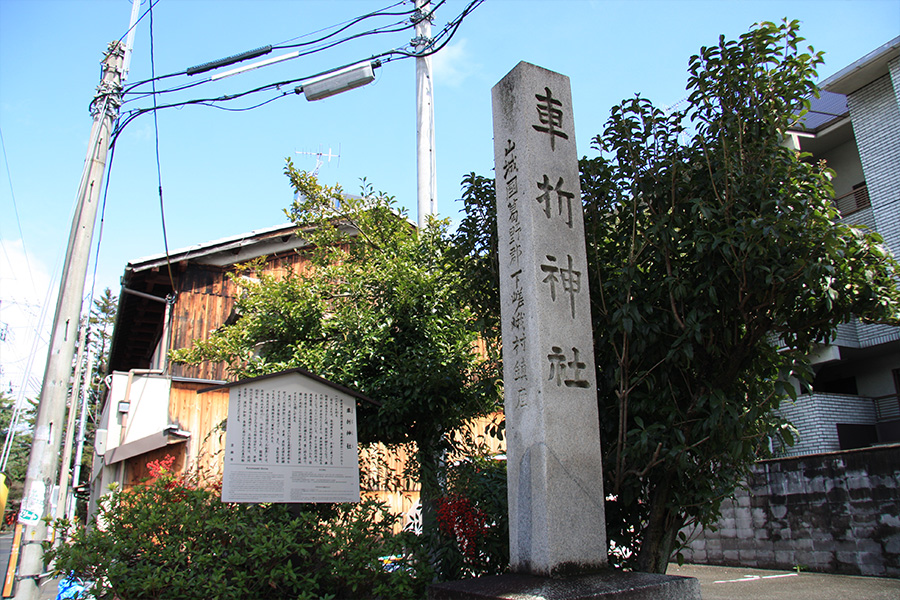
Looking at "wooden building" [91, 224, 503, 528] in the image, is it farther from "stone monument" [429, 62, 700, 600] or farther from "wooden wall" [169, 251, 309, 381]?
"stone monument" [429, 62, 700, 600]

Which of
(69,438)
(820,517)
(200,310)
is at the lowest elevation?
(820,517)

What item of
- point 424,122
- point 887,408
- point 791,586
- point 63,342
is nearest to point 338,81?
point 424,122

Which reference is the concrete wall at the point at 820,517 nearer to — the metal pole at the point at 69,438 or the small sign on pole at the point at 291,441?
the small sign on pole at the point at 291,441

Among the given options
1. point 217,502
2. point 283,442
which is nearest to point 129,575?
point 217,502

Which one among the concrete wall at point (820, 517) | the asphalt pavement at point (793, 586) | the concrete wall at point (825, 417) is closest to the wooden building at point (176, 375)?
the asphalt pavement at point (793, 586)

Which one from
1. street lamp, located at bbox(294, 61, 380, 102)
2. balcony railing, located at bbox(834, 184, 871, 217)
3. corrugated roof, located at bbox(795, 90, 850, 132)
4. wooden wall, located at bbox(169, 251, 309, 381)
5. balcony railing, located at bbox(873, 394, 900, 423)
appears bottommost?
balcony railing, located at bbox(873, 394, 900, 423)

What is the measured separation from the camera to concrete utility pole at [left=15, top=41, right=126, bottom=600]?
8070 millimetres

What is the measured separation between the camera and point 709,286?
586 cm

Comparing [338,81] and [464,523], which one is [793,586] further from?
[338,81]

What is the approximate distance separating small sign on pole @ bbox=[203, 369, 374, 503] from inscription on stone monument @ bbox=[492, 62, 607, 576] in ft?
9.06

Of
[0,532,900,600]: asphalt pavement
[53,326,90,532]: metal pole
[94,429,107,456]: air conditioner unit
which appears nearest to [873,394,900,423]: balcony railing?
[0,532,900,600]: asphalt pavement

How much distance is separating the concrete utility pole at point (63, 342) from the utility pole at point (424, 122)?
511cm

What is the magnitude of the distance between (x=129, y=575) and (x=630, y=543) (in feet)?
16.5

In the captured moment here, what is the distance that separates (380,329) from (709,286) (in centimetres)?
436
